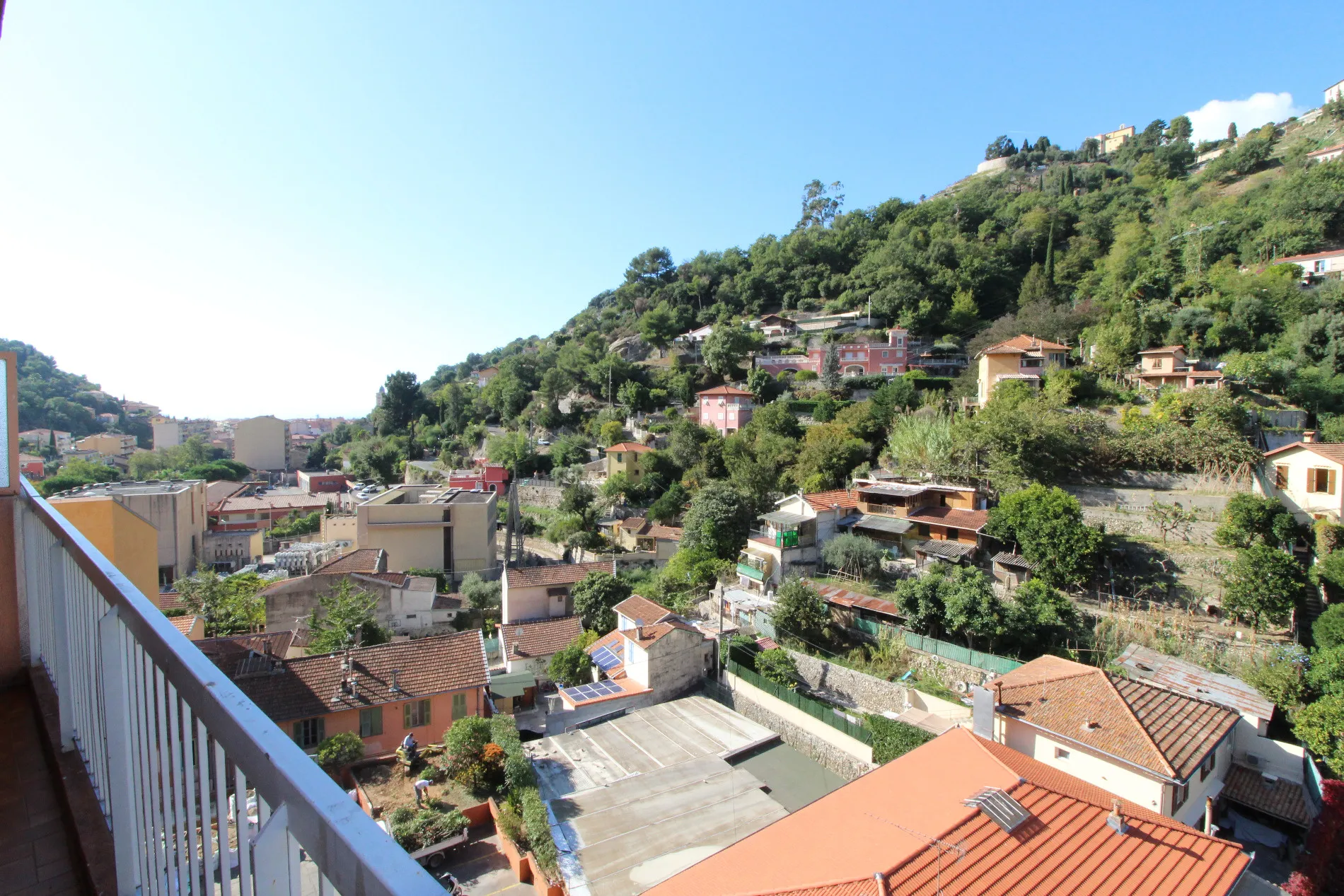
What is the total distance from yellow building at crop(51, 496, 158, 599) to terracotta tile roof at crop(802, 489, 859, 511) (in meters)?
13.5

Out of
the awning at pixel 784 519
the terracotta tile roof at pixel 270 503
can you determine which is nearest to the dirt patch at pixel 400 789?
the awning at pixel 784 519

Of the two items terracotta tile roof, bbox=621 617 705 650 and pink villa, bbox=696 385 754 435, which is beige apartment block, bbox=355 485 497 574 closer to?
terracotta tile roof, bbox=621 617 705 650

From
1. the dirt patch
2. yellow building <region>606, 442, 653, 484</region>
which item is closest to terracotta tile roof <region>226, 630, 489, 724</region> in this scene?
the dirt patch

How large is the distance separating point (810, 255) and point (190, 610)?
37.3 m

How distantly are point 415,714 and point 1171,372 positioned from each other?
71.6 ft

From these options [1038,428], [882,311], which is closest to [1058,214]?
[882,311]

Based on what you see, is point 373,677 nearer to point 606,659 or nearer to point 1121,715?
point 606,659

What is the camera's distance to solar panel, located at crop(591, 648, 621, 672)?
13781 millimetres

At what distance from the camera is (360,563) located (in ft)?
60.7

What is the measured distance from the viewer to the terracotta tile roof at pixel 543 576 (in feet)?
55.2

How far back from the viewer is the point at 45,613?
2375 millimetres

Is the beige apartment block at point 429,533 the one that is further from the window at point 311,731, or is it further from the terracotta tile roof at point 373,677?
the window at point 311,731

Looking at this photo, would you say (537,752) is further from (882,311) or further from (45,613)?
(882,311)

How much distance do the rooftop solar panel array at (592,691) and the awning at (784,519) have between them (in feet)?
19.4
